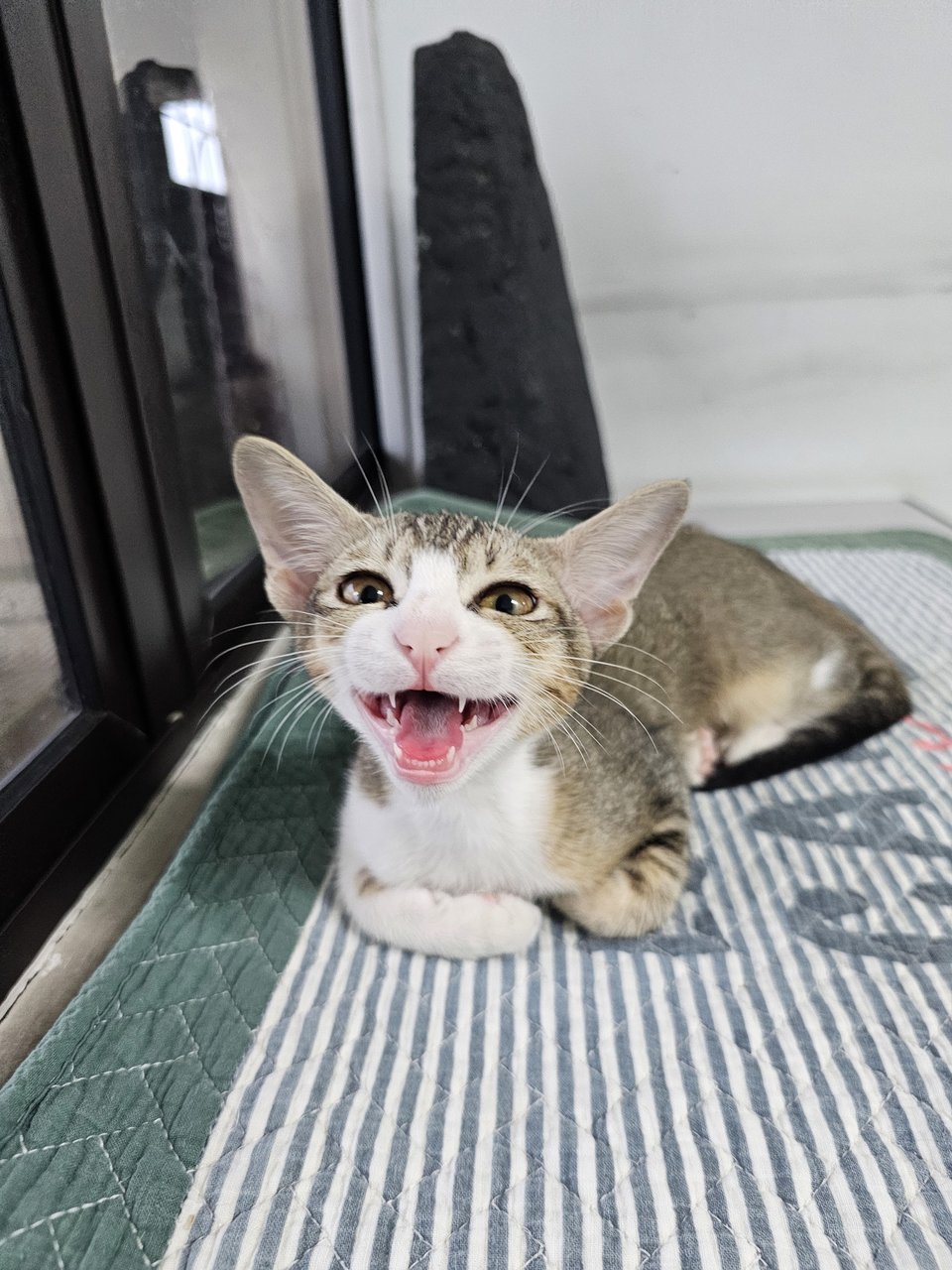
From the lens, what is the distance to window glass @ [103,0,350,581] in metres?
1.20

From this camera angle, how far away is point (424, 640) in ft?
2.12

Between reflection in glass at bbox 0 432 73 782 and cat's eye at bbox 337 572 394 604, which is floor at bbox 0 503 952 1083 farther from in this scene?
cat's eye at bbox 337 572 394 604

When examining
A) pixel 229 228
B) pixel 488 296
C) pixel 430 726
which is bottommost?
pixel 430 726

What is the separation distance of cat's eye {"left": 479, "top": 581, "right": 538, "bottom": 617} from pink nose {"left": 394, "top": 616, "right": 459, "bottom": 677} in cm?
11

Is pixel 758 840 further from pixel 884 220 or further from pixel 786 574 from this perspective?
Answer: pixel 884 220

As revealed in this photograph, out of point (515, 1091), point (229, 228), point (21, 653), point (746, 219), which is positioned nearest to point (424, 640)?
point (515, 1091)

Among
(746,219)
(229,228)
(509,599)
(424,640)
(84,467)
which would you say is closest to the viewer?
(424,640)

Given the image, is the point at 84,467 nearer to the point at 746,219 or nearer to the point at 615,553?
the point at 615,553

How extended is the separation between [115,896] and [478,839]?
1.29ft

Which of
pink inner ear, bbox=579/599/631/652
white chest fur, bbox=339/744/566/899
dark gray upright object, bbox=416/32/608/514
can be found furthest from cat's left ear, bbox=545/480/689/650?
dark gray upright object, bbox=416/32/608/514

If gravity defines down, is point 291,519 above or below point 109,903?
above

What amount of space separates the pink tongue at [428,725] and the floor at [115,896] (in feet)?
1.26

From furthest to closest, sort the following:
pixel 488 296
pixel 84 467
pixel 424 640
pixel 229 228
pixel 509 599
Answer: pixel 488 296 < pixel 229 228 < pixel 84 467 < pixel 509 599 < pixel 424 640

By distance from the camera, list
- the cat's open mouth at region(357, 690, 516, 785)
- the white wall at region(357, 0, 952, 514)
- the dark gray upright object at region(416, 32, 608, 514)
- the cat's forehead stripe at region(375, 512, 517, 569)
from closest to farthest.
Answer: the cat's open mouth at region(357, 690, 516, 785) < the cat's forehead stripe at region(375, 512, 517, 569) < the dark gray upright object at region(416, 32, 608, 514) < the white wall at region(357, 0, 952, 514)
